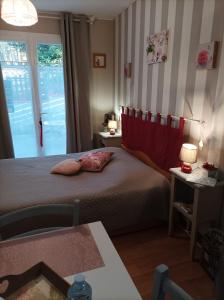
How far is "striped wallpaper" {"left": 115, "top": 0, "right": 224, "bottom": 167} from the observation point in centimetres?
187

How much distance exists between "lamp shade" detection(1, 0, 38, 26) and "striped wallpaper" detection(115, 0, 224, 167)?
1.38m

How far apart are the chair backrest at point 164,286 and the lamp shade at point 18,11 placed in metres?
1.89

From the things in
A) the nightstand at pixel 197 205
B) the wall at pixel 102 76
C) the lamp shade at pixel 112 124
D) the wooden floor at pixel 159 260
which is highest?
the wall at pixel 102 76

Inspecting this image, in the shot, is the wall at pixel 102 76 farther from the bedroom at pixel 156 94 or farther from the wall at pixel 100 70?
the bedroom at pixel 156 94

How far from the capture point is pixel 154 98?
281 cm

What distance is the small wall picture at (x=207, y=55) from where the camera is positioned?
5.99 ft

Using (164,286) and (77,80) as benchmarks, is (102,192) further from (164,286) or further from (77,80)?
(77,80)

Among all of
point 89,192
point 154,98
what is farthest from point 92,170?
point 154,98

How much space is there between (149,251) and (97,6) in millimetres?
3201

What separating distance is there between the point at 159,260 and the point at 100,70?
3155 mm

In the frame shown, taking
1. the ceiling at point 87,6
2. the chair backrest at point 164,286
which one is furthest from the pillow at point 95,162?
the ceiling at point 87,6

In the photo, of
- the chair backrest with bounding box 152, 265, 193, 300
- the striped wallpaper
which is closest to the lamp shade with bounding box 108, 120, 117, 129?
the striped wallpaper

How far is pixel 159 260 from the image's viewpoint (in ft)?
6.35

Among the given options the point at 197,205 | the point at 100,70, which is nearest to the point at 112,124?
the point at 100,70
